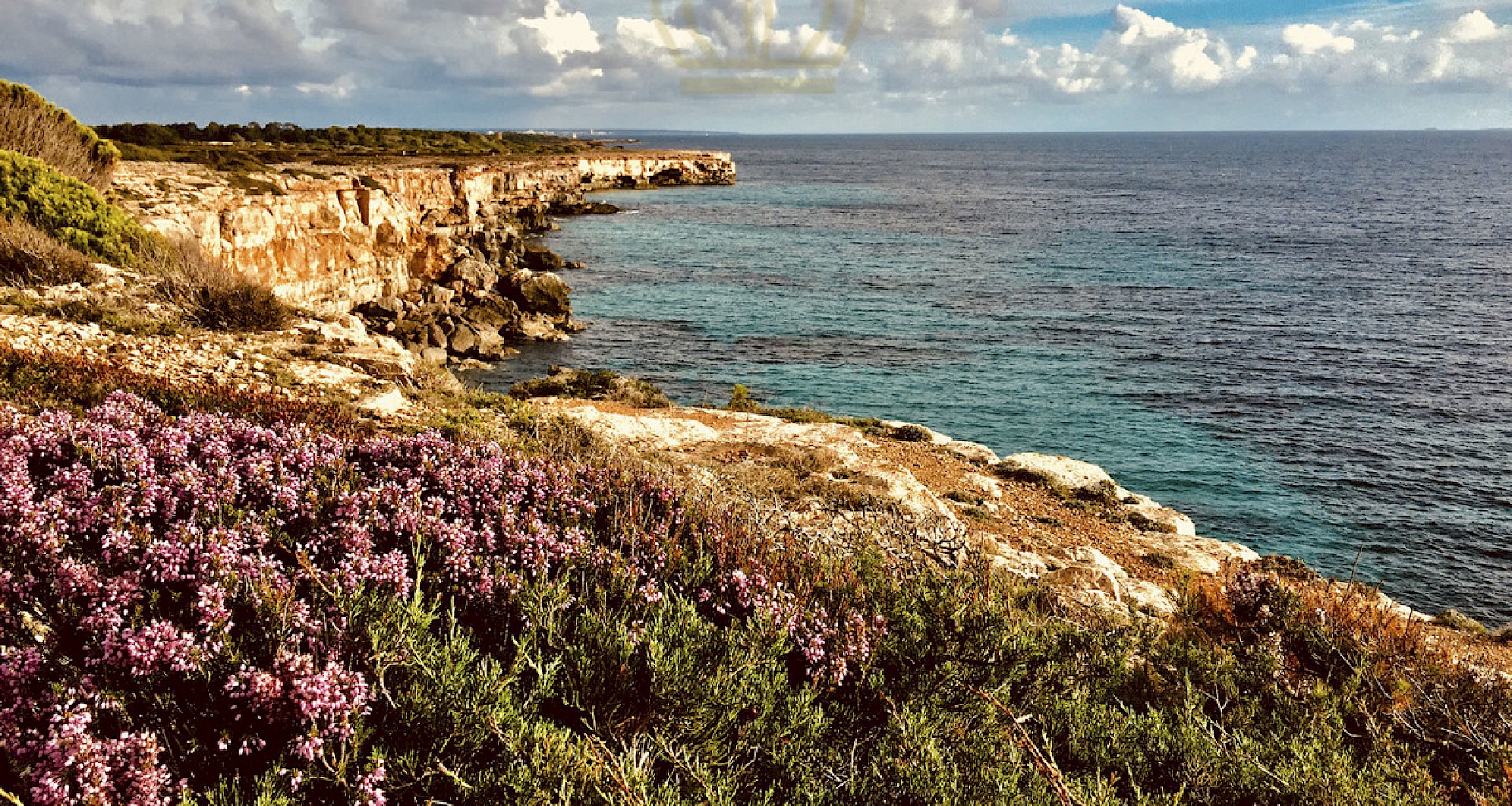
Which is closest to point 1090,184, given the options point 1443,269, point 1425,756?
point 1443,269

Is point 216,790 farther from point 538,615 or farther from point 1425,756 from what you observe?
point 1425,756

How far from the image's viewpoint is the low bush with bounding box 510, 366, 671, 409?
22.9 metres

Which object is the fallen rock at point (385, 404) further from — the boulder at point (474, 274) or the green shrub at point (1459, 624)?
the boulder at point (474, 274)

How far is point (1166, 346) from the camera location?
38.1 m

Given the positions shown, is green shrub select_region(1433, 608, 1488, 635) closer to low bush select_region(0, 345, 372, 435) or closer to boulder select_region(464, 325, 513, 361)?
low bush select_region(0, 345, 372, 435)

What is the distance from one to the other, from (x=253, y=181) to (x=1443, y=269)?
71.1m

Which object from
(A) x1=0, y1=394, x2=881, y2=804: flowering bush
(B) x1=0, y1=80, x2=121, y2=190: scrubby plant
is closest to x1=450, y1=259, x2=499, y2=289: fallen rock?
(B) x1=0, y1=80, x2=121, y2=190: scrubby plant

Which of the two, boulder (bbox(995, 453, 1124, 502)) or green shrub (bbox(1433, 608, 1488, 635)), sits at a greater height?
boulder (bbox(995, 453, 1124, 502))

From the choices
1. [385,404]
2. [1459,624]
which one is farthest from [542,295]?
[1459,624]

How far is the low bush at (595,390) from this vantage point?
75.1 feet

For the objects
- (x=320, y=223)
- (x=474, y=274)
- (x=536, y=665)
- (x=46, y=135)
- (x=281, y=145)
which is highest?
(x=281, y=145)

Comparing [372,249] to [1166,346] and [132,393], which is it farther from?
[1166,346]

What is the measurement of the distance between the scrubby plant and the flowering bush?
68.5 ft

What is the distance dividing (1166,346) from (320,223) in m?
37.9
